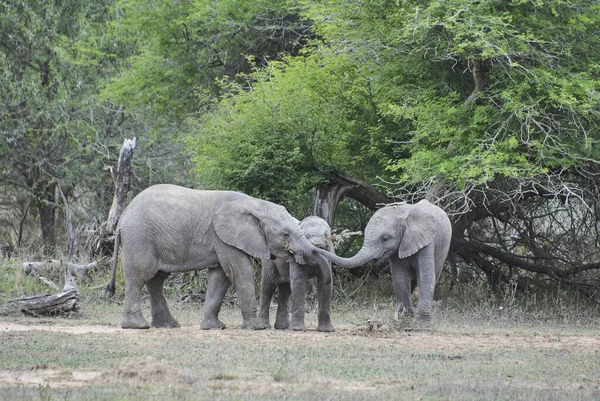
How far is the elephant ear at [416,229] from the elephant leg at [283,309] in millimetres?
1954

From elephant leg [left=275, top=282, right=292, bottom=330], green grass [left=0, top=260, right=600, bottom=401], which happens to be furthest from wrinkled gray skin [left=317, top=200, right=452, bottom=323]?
elephant leg [left=275, top=282, right=292, bottom=330]

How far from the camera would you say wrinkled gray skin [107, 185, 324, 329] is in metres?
16.2

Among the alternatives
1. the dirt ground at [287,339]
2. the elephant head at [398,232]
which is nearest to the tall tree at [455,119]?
the elephant head at [398,232]

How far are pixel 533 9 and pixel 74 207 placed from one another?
18353mm

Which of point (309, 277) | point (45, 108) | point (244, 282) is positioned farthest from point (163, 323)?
point (45, 108)

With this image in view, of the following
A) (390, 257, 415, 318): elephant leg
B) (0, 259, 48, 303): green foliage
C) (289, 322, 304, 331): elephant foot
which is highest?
(390, 257, 415, 318): elephant leg

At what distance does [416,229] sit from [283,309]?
2583 mm

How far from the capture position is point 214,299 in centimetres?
1633

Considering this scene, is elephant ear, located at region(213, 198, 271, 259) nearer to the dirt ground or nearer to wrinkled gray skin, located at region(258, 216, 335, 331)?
wrinkled gray skin, located at region(258, 216, 335, 331)

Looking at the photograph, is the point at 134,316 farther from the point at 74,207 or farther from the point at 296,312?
the point at 74,207

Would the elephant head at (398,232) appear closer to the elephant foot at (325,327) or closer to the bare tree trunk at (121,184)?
the elephant foot at (325,327)

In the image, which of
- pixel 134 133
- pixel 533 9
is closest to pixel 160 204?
pixel 533 9

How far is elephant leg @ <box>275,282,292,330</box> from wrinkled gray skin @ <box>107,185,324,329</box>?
0.57 metres

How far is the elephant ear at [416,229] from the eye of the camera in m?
17.3
